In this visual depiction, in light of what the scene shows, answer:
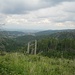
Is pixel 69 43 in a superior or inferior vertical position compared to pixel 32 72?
inferior

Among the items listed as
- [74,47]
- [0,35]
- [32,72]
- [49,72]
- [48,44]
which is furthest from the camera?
[48,44]

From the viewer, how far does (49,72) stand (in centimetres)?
766

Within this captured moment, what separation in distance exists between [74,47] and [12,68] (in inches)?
4117

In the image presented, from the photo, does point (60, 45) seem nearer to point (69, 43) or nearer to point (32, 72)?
point (69, 43)

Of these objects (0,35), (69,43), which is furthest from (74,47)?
(0,35)

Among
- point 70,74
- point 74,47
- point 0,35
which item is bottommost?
point 74,47

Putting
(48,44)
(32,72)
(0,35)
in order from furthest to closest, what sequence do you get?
1. (48,44)
2. (0,35)
3. (32,72)

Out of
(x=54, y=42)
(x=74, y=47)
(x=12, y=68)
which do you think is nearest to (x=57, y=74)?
(x=12, y=68)

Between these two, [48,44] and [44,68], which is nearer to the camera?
[44,68]

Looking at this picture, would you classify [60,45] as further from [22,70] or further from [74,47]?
[22,70]

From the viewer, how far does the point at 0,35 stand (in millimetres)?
9875

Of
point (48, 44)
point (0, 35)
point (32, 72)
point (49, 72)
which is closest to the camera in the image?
point (32, 72)

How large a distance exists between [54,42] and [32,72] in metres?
112

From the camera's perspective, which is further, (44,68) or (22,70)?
(44,68)
